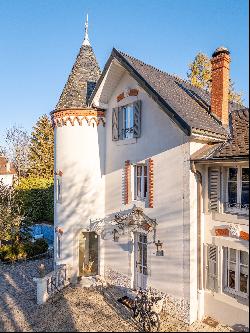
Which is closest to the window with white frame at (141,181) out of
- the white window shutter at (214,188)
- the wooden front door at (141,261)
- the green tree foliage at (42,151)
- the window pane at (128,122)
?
the window pane at (128,122)

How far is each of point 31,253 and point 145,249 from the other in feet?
35.2

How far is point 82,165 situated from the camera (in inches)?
550

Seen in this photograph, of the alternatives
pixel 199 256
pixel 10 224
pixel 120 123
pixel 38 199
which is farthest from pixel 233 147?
pixel 38 199

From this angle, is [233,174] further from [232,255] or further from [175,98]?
[175,98]

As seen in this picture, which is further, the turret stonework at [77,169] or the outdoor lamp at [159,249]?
the turret stonework at [77,169]

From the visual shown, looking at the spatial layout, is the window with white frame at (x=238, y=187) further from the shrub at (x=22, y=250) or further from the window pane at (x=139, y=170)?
the shrub at (x=22, y=250)

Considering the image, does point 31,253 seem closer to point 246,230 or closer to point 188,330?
point 188,330

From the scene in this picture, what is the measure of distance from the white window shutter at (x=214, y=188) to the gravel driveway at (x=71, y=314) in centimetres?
416

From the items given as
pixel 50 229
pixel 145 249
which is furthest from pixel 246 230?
pixel 50 229

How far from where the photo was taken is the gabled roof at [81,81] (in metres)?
14.2

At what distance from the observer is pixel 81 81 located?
15.0 m

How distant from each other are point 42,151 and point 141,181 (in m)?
30.0

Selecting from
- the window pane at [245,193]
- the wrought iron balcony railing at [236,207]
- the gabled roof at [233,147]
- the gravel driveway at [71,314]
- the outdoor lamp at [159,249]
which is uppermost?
the gabled roof at [233,147]

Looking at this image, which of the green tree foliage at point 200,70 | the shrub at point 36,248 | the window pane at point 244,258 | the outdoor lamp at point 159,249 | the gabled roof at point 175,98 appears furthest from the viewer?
the green tree foliage at point 200,70
